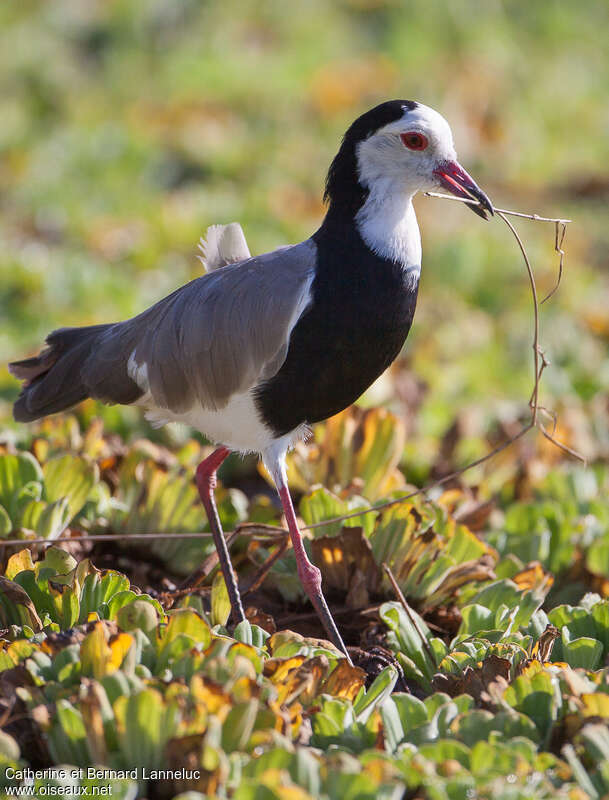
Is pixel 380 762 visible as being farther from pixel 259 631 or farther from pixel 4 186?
pixel 4 186

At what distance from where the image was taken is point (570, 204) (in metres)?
8.78

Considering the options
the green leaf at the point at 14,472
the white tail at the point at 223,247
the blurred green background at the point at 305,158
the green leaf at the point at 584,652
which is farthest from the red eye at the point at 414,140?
the blurred green background at the point at 305,158

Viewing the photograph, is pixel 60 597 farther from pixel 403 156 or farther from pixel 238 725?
pixel 403 156

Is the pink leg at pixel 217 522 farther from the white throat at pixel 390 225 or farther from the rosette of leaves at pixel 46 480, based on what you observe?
the white throat at pixel 390 225

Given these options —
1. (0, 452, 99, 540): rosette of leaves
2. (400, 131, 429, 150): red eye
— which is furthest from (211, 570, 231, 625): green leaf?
(400, 131, 429, 150): red eye

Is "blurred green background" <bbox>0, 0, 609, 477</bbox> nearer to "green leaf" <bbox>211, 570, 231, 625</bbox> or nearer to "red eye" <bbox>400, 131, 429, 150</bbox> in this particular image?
"green leaf" <bbox>211, 570, 231, 625</bbox>

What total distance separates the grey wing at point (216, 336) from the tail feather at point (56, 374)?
0.37ft

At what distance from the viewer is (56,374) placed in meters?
3.72

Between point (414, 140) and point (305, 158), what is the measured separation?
5761mm

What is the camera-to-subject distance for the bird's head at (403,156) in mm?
3193

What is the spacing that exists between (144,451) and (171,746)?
1837mm

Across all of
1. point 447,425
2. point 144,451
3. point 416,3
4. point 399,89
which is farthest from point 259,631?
point 416,3

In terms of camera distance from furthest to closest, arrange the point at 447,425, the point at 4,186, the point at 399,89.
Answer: the point at 399,89 < the point at 4,186 < the point at 447,425

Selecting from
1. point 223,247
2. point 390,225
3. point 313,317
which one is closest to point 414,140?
point 390,225
